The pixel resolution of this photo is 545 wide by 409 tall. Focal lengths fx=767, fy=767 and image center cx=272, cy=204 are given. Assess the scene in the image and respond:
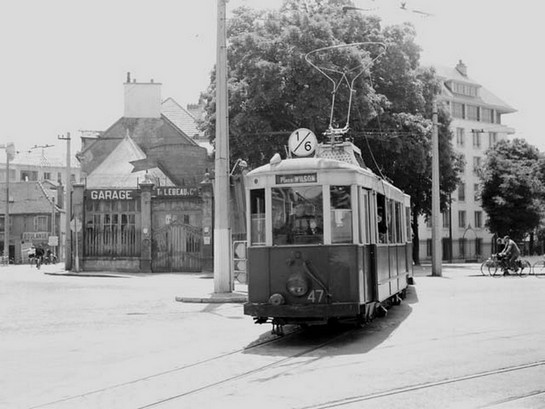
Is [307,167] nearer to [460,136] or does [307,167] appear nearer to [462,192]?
[462,192]

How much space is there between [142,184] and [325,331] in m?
27.5

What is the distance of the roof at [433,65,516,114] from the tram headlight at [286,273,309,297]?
66.4 metres

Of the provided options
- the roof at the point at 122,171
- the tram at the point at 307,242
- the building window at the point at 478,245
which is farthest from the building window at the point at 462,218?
the tram at the point at 307,242

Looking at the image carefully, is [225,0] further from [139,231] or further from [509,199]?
[509,199]

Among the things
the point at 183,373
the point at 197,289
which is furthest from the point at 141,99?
the point at 183,373

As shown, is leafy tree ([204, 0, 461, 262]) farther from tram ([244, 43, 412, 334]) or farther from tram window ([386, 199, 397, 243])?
tram ([244, 43, 412, 334])

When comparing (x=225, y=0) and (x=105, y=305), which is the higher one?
(x=225, y=0)

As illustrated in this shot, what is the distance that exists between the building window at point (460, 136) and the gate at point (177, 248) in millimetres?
45257

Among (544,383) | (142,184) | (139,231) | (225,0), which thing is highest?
(225,0)

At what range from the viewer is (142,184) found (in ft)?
130

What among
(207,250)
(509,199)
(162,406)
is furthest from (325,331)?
(509,199)

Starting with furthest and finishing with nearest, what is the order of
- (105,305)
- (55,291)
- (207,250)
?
(207,250), (55,291), (105,305)

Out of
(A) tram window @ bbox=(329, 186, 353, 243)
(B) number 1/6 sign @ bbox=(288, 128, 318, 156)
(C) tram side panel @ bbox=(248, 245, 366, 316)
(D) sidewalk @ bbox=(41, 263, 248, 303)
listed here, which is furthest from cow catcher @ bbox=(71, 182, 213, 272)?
(A) tram window @ bbox=(329, 186, 353, 243)

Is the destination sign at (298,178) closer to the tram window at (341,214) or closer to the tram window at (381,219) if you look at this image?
the tram window at (341,214)
